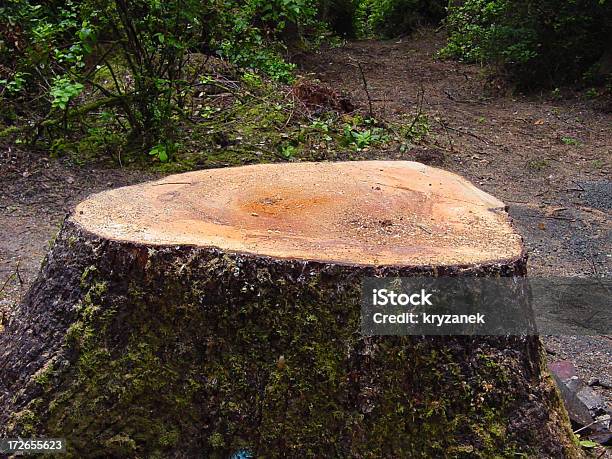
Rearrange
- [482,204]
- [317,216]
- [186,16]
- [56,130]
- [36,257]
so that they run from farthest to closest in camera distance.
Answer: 1. [56,130]
2. [186,16]
3. [36,257]
4. [482,204]
5. [317,216]

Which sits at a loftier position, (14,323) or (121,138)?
(14,323)

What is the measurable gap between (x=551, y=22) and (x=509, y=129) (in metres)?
2.09

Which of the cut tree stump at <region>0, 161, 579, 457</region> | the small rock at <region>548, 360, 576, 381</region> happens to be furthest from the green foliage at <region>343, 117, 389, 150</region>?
the cut tree stump at <region>0, 161, 579, 457</region>

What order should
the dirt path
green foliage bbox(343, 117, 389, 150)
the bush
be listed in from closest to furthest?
the dirt path → green foliage bbox(343, 117, 389, 150) → the bush

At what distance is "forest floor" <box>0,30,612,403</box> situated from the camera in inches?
155

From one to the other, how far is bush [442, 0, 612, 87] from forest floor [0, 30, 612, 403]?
0.32 metres

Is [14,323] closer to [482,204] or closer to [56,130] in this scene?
[482,204]

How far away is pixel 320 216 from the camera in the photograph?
2.13 m

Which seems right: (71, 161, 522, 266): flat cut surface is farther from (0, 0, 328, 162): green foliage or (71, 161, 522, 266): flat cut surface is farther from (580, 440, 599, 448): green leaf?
(0, 0, 328, 162): green foliage

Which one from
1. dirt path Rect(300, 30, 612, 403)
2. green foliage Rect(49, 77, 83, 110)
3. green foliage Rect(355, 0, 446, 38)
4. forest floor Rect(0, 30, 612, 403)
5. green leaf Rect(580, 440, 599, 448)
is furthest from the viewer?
green foliage Rect(355, 0, 446, 38)

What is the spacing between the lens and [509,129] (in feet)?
23.8

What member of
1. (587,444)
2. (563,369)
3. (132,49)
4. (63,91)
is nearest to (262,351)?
(587,444)

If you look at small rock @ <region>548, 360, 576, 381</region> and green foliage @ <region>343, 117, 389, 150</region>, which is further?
green foliage @ <region>343, 117, 389, 150</region>

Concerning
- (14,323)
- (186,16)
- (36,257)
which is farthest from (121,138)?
(14,323)
